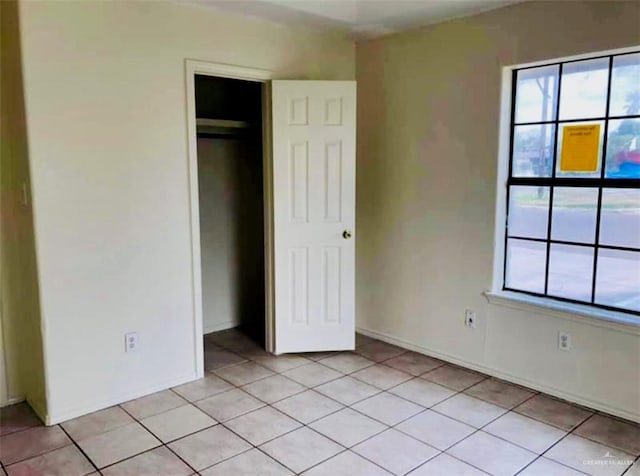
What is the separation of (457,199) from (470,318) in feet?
2.75

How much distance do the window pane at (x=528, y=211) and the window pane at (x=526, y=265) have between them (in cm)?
7

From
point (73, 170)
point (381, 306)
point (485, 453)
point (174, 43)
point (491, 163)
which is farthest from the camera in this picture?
point (381, 306)

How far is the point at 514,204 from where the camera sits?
330 cm

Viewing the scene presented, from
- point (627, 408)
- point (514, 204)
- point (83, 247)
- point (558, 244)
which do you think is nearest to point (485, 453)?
point (627, 408)

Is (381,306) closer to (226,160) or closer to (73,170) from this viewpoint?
(226,160)

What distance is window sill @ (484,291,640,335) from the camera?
279cm

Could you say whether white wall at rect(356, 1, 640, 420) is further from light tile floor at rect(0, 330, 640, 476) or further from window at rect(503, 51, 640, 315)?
light tile floor at rect(0, 330, 640, 476)

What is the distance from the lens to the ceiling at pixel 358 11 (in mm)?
3166

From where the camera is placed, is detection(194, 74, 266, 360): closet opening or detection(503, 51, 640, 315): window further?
detection(194, 74, 266, 360): closet opening

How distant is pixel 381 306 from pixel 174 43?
2.47 metres

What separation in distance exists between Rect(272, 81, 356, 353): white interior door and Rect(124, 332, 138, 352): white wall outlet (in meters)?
1.06

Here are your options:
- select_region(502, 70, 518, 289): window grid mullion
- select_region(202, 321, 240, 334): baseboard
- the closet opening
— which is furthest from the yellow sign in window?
select_region(202, 321, 240, 334): baseboard

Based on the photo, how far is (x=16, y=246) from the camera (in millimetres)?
2924

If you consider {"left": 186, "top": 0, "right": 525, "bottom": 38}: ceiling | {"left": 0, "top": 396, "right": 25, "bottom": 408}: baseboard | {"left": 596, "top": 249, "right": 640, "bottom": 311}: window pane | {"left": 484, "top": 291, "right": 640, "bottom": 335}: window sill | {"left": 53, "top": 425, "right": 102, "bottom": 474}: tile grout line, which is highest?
{"left": 186, "top": 0, "right": 525, "bottom": 38}: ceiling
